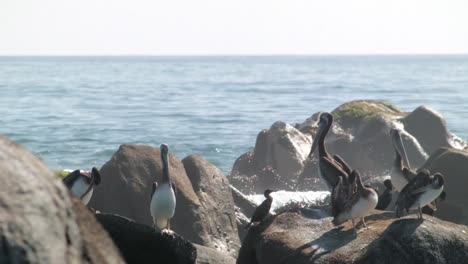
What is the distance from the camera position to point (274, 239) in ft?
39.0

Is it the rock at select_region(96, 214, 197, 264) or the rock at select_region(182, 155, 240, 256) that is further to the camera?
the rock at select_region(182, 155, 240, 256)

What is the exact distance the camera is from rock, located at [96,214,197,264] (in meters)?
9.61

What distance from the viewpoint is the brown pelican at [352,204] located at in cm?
1220

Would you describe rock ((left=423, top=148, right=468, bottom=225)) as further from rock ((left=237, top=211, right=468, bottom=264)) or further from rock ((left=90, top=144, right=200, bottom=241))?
rock ((left=237, top=211, right=468, bottom=264))

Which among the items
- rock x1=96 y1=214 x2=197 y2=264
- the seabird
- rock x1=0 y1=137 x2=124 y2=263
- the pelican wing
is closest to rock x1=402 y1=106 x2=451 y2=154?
the seabird

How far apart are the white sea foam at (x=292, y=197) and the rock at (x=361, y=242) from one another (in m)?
10.3

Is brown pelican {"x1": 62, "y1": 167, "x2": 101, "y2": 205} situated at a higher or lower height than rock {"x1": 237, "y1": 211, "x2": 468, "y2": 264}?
lower

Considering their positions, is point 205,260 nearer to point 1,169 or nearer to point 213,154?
point 1,169

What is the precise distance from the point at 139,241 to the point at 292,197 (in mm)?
14680

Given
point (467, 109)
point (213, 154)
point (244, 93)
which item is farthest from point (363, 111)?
point (244, 93)

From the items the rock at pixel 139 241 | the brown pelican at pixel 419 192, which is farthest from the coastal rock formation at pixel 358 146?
the rock at pixel 139 241

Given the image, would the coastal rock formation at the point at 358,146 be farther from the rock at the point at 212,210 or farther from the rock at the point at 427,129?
the rock at the point at 212,210

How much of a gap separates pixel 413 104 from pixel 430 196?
179 ft

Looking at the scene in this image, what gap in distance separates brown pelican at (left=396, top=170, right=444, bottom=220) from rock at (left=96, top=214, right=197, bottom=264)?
5.02m
